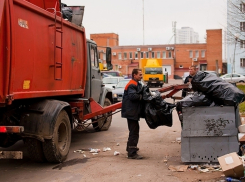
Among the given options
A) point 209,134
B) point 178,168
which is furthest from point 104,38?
point 178,168

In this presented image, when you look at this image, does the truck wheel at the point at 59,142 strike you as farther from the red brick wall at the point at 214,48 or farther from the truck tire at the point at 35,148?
the red brick wall at the point at 214,48

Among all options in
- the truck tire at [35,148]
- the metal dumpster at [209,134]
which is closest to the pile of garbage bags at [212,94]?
the metal dumpster at [209,134]

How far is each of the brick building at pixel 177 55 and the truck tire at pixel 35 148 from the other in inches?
2643

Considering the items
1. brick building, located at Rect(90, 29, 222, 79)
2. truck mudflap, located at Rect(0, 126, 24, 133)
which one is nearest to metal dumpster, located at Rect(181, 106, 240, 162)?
truck mudflap, located at Rect(0, 126, 24, 133)

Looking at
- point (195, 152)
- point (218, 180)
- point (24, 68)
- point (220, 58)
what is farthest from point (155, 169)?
point (220, 58)

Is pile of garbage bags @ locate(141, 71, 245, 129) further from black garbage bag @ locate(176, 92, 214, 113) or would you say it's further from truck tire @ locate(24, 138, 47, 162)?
truck tire @ locate(24, 138, 47, 162)

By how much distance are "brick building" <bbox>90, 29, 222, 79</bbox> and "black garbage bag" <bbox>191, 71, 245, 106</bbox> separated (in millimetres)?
66288

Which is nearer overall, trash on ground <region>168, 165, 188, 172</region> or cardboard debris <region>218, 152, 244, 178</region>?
cardboard debris <region>218, 152, 244, 178</region>

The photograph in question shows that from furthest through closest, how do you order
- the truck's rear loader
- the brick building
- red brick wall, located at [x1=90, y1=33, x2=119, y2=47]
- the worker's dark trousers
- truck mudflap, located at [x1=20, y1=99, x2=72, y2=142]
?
1. red brick wall, located at [x1=90, y1=33, x2=119, y2=47]
2. the brick building
3. the worker's dark trousers
4. truck mudflap, located at [x1=20, y1=99, x2=72, y2=142]
5. the truck's rear loader

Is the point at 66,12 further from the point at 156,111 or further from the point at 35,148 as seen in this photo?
the point at 35,148

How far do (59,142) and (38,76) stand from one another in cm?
150

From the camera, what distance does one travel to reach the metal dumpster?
256 inches

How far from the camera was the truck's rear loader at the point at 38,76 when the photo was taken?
227 inches

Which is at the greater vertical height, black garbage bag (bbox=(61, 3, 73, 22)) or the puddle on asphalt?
black garbage bag (bbox=(61, 3, 73, 22))
